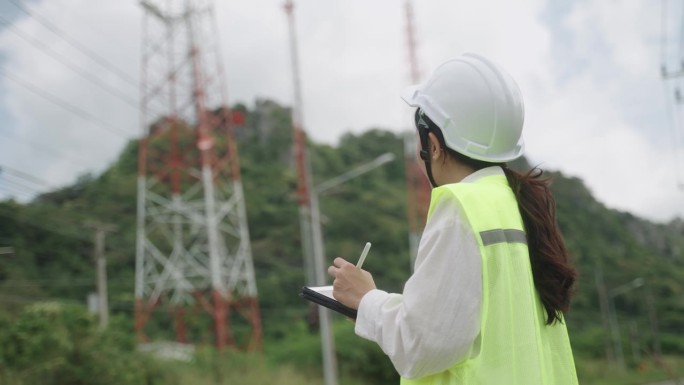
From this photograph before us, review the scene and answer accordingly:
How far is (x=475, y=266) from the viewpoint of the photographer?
5.07 feet

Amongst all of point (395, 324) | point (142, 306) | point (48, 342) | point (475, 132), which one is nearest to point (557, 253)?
point (475, 132)

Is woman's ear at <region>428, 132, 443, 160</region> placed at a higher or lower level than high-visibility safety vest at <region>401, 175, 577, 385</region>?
higher

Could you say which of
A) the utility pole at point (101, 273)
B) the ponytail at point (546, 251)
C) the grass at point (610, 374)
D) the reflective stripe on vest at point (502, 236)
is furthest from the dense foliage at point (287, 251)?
the reflective stripe on vest at point (502, 236)

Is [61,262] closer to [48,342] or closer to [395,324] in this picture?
[48,342]

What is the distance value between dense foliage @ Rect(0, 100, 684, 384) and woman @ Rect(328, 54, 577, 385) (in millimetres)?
→ 1789

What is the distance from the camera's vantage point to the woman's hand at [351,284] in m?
1.75

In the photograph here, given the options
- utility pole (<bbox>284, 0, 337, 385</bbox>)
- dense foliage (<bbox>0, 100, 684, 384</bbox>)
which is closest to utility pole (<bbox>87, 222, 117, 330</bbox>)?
dense foliage (<bbox>0, 100, 684, 384</bbox>)

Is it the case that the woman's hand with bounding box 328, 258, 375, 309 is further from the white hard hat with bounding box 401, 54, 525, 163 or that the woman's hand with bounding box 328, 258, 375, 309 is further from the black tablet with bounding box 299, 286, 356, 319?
the white hard hat with bounding box 401, 54, 525, 163

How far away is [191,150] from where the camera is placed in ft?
86.0

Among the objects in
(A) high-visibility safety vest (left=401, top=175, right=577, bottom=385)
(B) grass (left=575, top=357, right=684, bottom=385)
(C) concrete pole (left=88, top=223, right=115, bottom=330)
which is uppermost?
(C) concrete pole (left=88, top=223, right=115, bottom=330)

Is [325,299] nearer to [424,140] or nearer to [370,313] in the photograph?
[370,313]

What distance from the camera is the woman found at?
Answer: 154 centimetres

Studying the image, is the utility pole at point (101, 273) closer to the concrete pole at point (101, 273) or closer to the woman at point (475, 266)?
the concrete pole at point (101, 273)

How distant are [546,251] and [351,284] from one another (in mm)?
432
